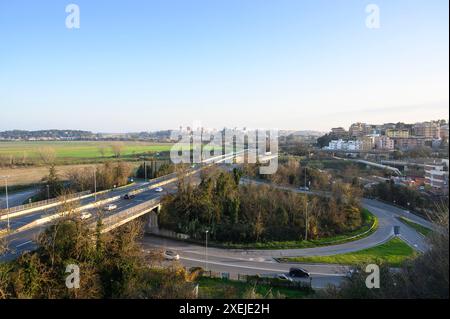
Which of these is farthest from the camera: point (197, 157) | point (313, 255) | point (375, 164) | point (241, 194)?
point (197, 157)

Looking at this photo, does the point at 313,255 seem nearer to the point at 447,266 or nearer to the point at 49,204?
the point at 447,266

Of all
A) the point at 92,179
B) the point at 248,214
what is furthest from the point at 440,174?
the point at 92,179

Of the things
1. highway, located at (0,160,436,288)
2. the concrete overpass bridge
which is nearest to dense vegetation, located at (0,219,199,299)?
the concrete overpass bridge

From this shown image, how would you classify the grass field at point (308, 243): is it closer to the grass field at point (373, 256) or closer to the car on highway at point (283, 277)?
the grass field at point (373, 256)

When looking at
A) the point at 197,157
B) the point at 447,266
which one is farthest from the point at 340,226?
the point at 197,157

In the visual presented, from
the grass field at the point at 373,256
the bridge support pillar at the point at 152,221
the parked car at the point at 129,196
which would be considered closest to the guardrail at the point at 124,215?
the bridge support pillar at the point at 152,221

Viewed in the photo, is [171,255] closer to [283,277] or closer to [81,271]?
[283,277]
